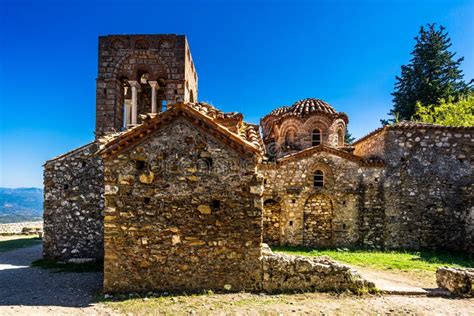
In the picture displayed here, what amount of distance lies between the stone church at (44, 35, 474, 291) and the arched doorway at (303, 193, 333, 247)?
0.18 ft

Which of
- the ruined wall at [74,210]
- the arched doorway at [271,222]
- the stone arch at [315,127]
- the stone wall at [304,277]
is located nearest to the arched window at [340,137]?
the stone arch at [315,127]

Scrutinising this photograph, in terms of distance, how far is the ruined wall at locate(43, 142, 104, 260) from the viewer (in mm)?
10086

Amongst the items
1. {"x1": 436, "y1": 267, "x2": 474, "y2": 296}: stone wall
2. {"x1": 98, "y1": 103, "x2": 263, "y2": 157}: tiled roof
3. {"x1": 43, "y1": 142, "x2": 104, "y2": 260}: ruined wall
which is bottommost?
{"x1": 436, "y1": 267, "x2": 474, "y2": 296}: stone wall

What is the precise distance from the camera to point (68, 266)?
9547mm

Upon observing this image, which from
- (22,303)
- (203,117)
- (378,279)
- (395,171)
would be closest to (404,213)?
(395,171)

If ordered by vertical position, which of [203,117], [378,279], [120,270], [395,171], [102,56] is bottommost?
[378,279]

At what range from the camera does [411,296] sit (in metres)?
6.99

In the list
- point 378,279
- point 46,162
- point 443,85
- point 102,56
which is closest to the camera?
point 378,279

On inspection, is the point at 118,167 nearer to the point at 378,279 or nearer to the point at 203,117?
the point at 203,117

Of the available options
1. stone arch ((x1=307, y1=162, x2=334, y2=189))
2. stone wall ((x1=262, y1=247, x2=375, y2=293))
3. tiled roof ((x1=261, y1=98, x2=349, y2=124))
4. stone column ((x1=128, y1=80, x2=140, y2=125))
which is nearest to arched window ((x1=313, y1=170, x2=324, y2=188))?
stone arch ((x1=307, y1=162, x2=334, y2=189))

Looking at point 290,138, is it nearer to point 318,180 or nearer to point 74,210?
point 318,180

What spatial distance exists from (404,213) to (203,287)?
12.0 meters

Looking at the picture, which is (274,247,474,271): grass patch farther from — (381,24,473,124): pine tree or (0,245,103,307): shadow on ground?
(381,24,473,124): pine tree

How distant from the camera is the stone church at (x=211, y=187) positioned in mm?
6867
